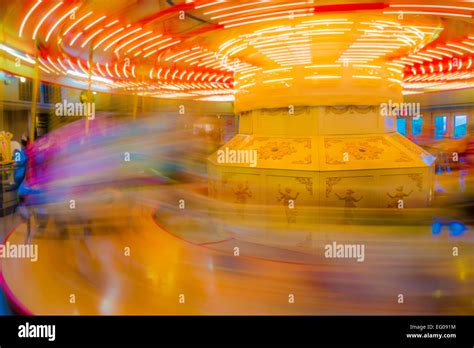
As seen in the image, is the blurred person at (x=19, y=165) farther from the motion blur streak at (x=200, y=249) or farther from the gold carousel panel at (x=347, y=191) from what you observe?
the gold carousel panel at (x=347, y=191)

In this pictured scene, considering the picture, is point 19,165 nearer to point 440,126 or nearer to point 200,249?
point 200,249

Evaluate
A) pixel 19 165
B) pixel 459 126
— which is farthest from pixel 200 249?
pixel 459 126

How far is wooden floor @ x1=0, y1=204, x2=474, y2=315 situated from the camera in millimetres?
2771

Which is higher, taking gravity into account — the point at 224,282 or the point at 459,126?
the point at 459,126

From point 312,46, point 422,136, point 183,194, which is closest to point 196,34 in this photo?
point 312,46

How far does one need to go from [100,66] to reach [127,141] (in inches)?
64.4

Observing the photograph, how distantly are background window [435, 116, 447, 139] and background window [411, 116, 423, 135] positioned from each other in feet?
1.75

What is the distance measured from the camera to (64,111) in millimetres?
3992

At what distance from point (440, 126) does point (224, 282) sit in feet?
22.5

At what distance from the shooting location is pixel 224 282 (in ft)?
10.1

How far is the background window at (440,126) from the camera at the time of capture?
7523 millimetres

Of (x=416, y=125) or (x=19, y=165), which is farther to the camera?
(x=416, y=125)

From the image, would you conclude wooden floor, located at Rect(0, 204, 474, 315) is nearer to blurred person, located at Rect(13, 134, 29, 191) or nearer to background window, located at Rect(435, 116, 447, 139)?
blurred person, located at Rect(13, 134, 29, 191)

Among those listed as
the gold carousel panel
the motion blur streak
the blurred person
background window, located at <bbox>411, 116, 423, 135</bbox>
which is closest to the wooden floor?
the motion blur streak
